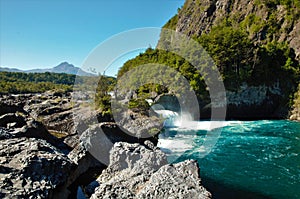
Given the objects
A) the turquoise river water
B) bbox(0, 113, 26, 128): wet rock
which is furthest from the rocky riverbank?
the turquoise river water

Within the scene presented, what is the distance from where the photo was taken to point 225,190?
10203mm

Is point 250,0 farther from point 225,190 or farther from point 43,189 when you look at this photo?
point 43,189

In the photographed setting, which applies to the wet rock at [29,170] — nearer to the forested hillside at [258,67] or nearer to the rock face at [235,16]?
the forested hillside at [258,67]

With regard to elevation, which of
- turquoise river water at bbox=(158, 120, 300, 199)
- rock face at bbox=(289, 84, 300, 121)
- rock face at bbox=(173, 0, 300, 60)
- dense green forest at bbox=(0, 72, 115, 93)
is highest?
rock face at bbox=(173, 0, 300, 60)

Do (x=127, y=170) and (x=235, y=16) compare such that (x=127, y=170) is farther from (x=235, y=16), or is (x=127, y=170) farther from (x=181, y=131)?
(x=235, y=16)

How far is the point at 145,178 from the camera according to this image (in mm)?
7105

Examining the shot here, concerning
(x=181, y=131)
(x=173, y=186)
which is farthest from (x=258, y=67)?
(x=173, y=186)

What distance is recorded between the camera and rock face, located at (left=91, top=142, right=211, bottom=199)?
609 cm

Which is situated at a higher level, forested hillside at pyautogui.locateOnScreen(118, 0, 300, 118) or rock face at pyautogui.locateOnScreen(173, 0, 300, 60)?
rock face at pyautogui.locateOnScreen(173, 0, 300, 60)

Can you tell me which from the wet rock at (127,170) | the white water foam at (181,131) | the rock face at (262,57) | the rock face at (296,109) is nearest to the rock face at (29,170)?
the wet rock at (127,170)

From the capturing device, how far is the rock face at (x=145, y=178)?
6094mm

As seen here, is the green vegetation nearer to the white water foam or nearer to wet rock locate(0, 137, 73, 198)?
the white water foam

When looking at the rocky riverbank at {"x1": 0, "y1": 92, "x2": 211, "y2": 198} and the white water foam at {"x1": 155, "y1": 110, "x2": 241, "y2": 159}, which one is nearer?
the rocky riverbank at {"x1": 0, "y1": 92, "x2": 211, "y2": 198}

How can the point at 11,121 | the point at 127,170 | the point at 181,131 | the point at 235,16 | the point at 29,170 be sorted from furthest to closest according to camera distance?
the point at 235,16, the point at 181,131, the point at 11,121, the point at 127,170, the point at 29,170
